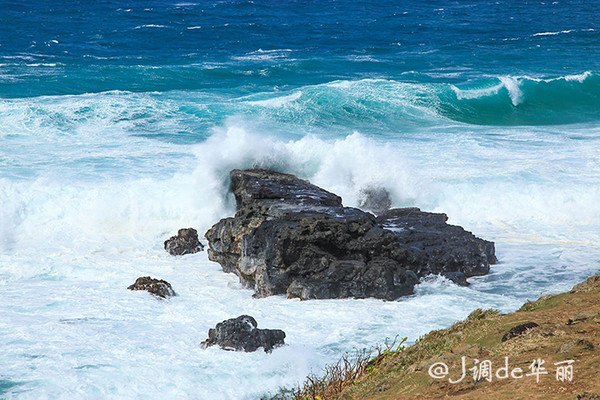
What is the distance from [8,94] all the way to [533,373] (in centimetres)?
2632

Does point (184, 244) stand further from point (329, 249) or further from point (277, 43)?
point (277, 43)

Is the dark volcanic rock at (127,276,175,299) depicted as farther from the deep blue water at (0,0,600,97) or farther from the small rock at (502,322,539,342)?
the deep blue water at (0,0,600,97)

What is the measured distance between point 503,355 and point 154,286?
6985 millimetres

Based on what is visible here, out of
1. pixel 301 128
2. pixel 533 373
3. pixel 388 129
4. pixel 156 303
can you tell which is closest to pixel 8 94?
pixel 301 128

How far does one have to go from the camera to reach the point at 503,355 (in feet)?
21.7

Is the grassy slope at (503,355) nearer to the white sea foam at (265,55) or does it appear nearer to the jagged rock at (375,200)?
the jagged rock at (375,200)

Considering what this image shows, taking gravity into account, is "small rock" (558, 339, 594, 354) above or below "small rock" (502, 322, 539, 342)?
below

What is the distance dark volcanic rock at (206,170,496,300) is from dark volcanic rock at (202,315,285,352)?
182 cm

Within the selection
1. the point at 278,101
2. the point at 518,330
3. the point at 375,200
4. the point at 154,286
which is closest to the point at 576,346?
the point at 518,330

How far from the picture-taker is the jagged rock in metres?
17.4

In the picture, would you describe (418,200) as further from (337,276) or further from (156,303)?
(156,303)

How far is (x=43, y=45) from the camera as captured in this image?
1555 inches

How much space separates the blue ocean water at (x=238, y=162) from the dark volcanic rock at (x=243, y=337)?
238 mm

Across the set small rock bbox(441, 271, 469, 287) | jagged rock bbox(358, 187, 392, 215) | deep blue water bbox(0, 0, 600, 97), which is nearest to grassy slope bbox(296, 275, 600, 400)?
small rock bbox(441, 271, 469, 287)
